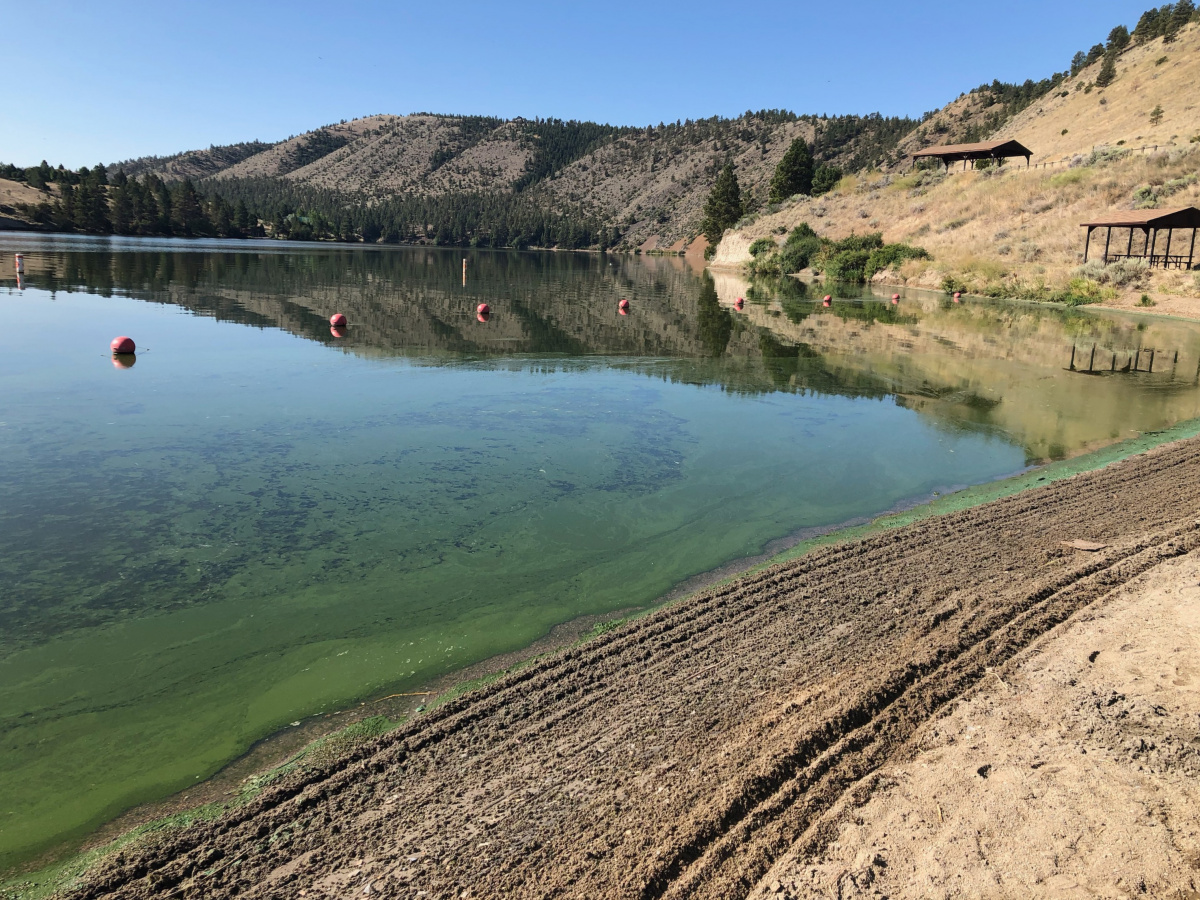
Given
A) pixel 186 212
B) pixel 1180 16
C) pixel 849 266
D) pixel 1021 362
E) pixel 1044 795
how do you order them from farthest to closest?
pixel 186 212 < pixel 1180 16 < pixel 849 266 < pixel 1021 362 < pixel 1044 795

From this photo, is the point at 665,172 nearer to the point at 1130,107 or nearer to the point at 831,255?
the point at 1130,107

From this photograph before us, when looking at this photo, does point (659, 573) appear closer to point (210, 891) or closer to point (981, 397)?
point (210, 891)

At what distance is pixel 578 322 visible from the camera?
2631cm

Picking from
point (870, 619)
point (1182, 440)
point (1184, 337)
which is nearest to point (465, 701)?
point (870, 619)

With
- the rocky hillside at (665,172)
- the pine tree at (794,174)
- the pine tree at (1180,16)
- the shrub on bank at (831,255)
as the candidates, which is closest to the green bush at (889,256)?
the shrub on bank at (831,255)

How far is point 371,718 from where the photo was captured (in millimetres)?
4820

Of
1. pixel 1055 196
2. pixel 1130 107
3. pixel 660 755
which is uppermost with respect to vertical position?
pixel 1130 107

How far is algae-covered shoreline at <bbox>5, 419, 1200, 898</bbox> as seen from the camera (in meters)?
3.75

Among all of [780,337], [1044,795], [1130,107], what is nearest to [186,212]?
[780,337]

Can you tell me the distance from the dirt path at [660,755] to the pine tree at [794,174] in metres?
81.2

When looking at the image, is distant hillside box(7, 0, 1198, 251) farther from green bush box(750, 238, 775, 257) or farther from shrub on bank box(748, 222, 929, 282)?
shrub on bank box(748, 222, 929, 282)

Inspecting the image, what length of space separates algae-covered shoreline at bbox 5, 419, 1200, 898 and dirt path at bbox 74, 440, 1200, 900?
0.83 feet

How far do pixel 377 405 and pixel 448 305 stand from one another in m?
17.5

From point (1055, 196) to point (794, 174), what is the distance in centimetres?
3917
